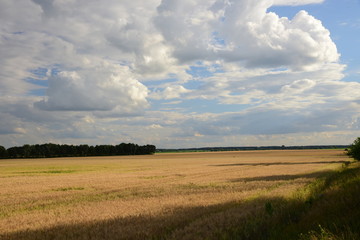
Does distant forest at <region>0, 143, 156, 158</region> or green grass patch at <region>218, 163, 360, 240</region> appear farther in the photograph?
distant forest at <region>0, 143, 156, 158</region>

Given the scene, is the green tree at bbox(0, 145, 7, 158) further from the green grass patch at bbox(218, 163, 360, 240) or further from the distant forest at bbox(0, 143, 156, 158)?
the green grass patch at bbox(218, 163, 360, 240)

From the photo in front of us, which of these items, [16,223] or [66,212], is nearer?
[16,223]

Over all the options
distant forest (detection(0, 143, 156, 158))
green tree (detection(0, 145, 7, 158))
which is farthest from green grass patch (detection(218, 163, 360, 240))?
green tree (detection(0, 145, 7, 158))

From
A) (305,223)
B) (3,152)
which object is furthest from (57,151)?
(305,223)

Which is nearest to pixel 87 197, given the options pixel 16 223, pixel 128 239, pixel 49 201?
pixel 49 201

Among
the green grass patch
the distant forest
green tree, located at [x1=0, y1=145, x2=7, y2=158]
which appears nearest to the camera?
the green grass patch

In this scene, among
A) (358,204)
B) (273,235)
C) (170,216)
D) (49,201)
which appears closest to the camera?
(273,235)

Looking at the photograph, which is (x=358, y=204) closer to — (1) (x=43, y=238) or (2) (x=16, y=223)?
(1) (x=43, y=238)

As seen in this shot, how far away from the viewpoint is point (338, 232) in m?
7.31

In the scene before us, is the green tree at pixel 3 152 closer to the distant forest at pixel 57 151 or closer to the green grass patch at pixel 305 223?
the distant forest at pixel 57 151

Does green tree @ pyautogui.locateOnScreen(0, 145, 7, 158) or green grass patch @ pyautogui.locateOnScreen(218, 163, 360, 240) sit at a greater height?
green tree @ pyautogui.locateOnScreen(0, 145, 7, 158)

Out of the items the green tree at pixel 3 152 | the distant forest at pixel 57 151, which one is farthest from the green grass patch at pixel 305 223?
the green tree at pixel 3 152

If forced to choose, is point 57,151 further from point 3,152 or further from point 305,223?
point 305,223

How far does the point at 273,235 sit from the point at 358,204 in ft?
9.23
